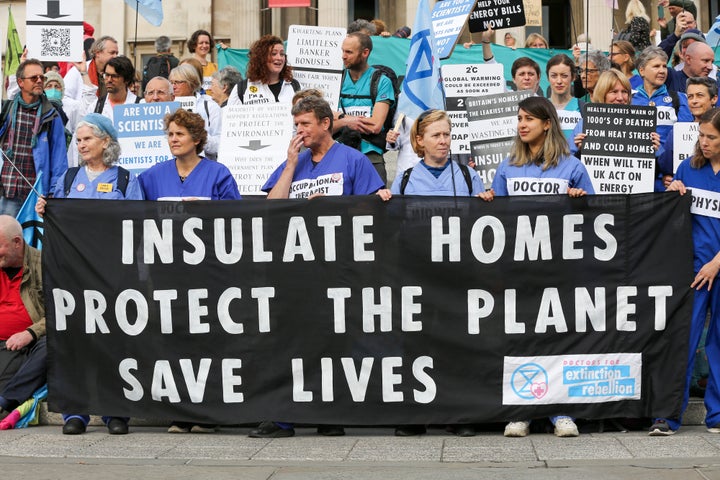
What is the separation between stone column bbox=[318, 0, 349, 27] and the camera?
37781 mm

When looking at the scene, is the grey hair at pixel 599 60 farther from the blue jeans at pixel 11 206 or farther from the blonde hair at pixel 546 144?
the blue jeans at pixel 11 206

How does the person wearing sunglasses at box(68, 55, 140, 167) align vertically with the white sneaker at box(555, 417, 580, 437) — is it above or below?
above

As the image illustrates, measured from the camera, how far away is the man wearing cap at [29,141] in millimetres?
11734

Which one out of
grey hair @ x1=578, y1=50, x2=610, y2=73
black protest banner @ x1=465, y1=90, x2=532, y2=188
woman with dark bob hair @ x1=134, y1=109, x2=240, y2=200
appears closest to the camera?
woman with dark bob hair @ x1=134, y1=109, x2=240, y2=200

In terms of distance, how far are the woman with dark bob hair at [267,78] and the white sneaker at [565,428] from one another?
4.38m

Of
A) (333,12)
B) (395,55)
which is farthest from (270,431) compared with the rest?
(333,12)

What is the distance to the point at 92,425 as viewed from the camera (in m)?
9.28

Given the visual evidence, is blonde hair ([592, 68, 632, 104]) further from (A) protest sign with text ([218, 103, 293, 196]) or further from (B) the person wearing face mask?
(B) the person wearing face mask

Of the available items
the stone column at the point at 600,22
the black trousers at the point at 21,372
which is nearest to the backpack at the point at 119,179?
the black trousers at the point at 21,372

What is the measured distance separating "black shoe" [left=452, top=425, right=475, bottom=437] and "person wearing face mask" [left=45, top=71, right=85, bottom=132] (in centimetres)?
562

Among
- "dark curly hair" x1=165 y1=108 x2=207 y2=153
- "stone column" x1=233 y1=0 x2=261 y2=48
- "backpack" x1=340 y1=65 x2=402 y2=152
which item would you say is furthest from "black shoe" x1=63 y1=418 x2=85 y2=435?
"stone column" x1=233 y1=0 x2=261 y2=48

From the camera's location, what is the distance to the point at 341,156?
29.5 ft

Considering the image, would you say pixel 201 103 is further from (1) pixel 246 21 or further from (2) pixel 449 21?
(1) pixel 246 21

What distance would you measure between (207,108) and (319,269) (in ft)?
12.8
